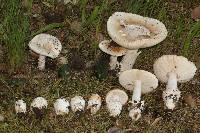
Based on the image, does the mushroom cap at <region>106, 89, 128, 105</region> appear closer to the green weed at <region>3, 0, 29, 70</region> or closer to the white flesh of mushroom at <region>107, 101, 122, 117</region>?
the white flesh of mushroom at <region>107, 101, 122, 117</region>

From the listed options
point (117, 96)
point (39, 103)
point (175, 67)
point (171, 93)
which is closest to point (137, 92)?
point (117, 96)

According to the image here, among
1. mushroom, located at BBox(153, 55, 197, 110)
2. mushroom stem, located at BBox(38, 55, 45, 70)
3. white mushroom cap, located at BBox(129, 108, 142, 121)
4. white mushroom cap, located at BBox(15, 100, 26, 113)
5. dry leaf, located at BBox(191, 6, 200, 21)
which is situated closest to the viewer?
white mushroom cap, located at BBox(15, 100, 26, 113)

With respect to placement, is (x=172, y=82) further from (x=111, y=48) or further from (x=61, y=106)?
(x=61, y=106)

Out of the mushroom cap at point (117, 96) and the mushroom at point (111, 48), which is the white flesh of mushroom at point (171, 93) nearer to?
the mushroom cap at point (117, 96)

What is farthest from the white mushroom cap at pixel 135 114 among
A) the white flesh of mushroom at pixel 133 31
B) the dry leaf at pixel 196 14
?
the dry leaf at pixel 196 14

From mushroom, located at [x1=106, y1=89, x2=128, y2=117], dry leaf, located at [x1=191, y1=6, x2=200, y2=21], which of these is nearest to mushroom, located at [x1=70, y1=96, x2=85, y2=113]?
mushroom, located at [x1=106, y1=89, x2=128, y2=117]

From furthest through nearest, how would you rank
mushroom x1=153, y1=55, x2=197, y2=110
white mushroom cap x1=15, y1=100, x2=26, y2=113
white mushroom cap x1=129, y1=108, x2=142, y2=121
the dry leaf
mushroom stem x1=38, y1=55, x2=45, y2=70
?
the dry leaf
mushroom stem x1=38, y1=55, x2=45, y2=70
mushroom x1=153, y1=55, x2=197, y2=110
white mushroom cap x1=129, y1=108, x2=142, y2=121
white mushroom cap x1=15, y1=100, x2=26, y2=113
